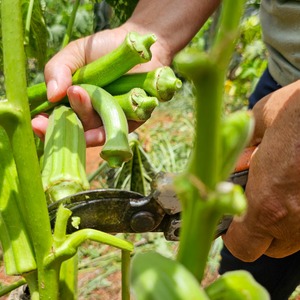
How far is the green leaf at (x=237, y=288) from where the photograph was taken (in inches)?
17.3

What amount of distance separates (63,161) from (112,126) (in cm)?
15

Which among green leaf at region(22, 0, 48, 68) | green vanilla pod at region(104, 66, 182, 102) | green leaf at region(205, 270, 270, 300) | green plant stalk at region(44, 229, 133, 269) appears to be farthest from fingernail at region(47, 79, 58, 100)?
green leaf at region(205, 270, 270, 300)

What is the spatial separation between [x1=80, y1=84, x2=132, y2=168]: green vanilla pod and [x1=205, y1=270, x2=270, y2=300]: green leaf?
59 cm

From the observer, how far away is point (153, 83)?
131 centimetres

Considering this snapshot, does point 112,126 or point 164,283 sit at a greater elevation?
point 164,283

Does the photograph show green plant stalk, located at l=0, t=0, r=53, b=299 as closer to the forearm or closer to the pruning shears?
the pruning shears

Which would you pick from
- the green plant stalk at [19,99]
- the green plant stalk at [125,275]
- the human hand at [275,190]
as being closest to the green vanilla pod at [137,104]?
the human hand at [275,190]

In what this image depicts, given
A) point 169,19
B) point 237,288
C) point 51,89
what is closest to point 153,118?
point 169,19

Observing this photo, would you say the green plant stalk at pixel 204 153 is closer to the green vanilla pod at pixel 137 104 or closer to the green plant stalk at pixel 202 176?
the green plant stalk at pixel 202 176

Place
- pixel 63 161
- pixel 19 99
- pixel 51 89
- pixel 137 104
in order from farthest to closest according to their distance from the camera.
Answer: pixel 51 89, pixel 137 104, pixel 63 161, pixel 19 99

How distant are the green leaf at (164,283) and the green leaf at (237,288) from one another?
5cm

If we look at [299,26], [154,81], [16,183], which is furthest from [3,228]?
[299,26]

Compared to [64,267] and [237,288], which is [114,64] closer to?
[64,267]

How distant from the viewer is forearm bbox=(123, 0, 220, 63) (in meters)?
1.68
